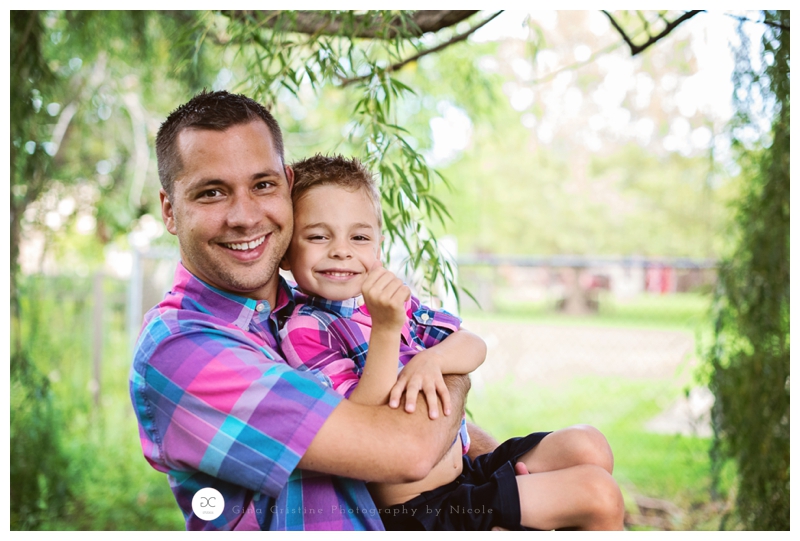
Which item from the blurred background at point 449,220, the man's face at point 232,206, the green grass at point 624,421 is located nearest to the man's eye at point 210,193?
the man's face at point 232,206

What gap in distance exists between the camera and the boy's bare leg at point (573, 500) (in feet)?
4.16

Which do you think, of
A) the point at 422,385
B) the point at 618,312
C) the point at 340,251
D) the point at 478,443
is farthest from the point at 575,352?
the point at 422,385

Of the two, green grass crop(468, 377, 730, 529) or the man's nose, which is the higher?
the man's nose

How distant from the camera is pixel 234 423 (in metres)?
1.13

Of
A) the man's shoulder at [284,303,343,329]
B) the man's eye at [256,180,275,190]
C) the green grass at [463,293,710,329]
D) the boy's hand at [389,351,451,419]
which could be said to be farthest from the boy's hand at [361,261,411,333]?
the green grass at [463,293,710,329]

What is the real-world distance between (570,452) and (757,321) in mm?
1759

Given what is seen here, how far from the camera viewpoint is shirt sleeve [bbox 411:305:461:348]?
1.52m

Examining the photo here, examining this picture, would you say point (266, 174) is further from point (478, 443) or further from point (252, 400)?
point (478, 443)

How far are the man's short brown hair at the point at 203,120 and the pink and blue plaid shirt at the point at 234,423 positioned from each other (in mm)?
266

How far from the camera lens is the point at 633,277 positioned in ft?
37.4

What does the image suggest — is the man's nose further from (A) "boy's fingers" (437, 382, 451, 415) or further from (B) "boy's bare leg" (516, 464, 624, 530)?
(B) "boy's bare leg" (516, 464, 624, 530)

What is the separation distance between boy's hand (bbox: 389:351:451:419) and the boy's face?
0.79 ft
